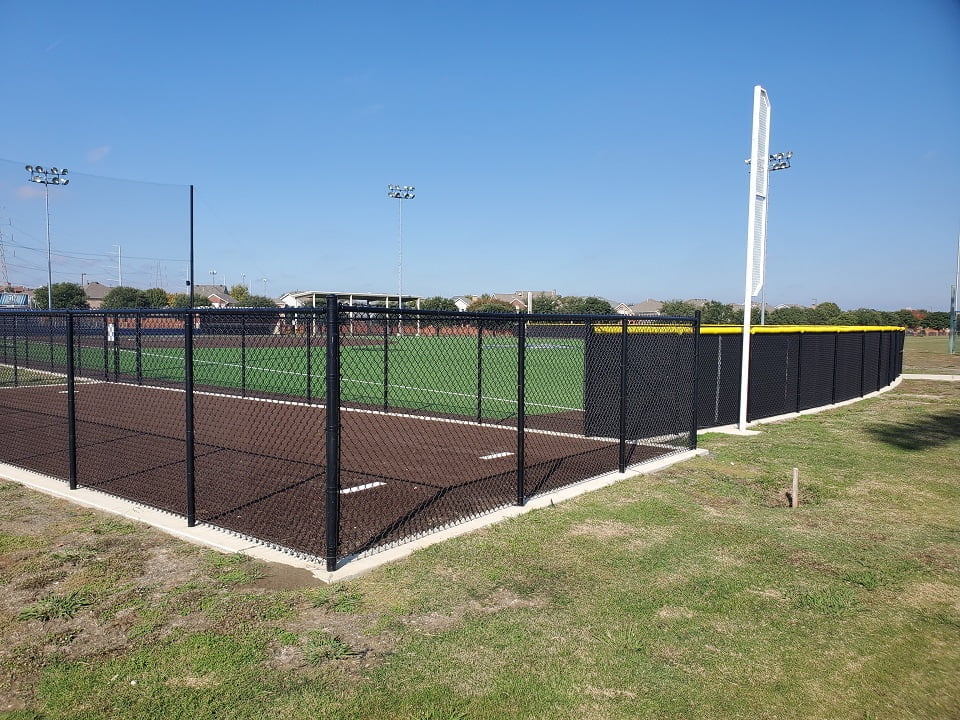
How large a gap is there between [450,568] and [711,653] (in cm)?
200

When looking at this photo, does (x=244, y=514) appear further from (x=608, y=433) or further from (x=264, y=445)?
(x=608, y=433)

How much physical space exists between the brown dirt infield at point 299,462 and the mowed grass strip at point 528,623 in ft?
2.49

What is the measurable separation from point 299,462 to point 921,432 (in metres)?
10.8

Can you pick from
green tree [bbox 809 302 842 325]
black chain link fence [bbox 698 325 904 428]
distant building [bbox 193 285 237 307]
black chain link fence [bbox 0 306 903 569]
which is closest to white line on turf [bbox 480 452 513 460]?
black chain link fence [bbox 0 306 903 569]

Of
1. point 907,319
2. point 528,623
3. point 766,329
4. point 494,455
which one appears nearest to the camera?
point 528,623

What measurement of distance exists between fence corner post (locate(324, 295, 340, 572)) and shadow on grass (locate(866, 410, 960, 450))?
9490 millimetres

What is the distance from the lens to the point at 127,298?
3959 cm

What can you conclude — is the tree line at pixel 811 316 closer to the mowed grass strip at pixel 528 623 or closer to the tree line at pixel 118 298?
the mowed grass strip at pixel 528 623

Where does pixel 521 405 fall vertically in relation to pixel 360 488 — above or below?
above

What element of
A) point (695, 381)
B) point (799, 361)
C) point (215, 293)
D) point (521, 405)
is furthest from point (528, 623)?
point (215, 293)

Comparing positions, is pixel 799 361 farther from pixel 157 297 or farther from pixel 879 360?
pixel 157 297

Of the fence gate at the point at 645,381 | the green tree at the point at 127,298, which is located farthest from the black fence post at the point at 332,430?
the green tree at the point at 127,298

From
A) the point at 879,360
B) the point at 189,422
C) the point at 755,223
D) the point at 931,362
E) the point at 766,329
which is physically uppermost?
the point at 755,223

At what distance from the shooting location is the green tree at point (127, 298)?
37625 millimetres
